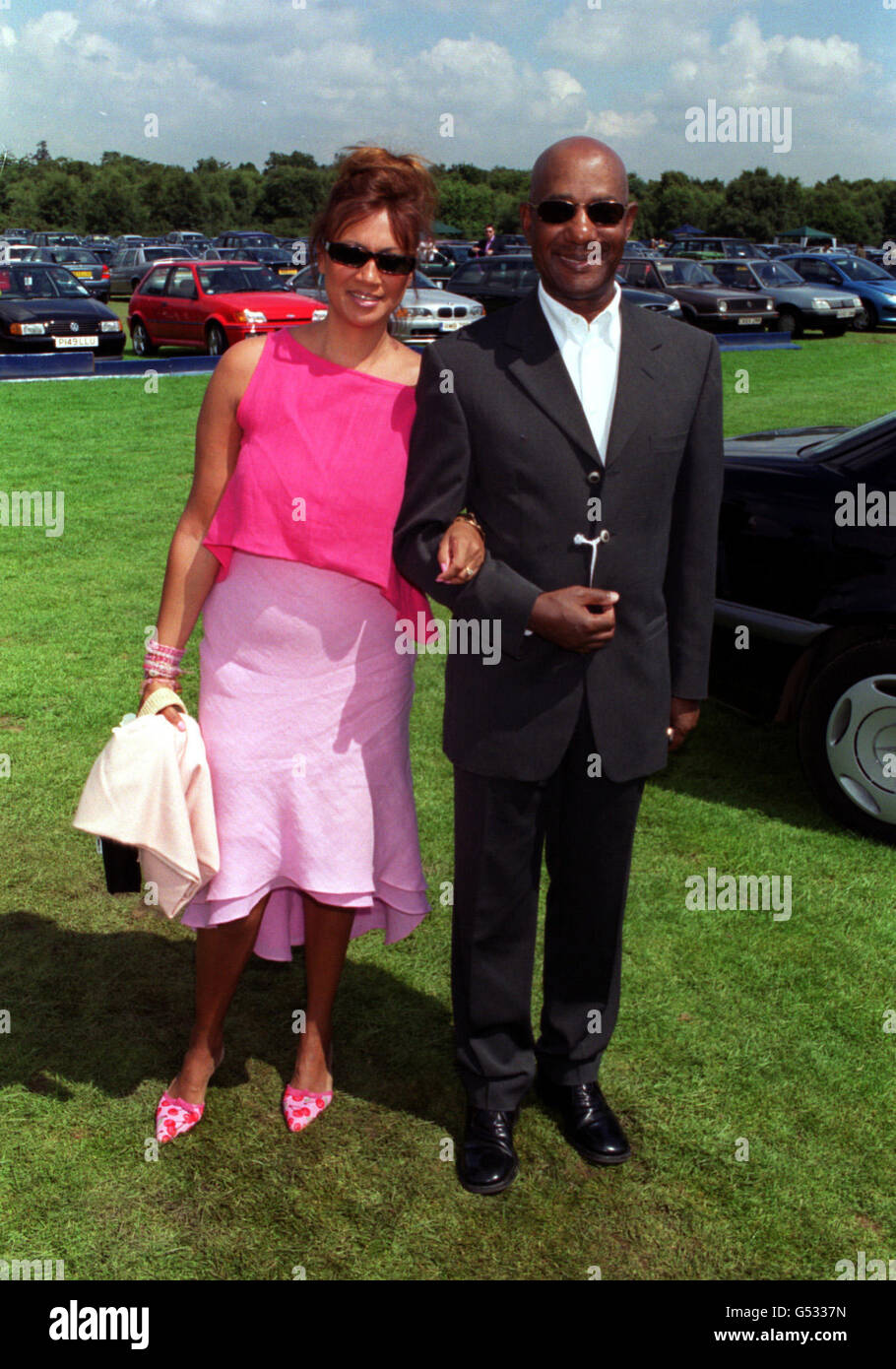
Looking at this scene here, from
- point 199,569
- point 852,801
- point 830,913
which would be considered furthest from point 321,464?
point 852,801

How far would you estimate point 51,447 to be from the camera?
12.0 m

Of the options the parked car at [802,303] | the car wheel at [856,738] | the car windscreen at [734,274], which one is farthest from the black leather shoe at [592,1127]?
the car windscreen at [734,274]

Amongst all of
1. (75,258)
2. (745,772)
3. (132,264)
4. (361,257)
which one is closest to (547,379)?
(361,257)

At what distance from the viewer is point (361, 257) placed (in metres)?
2.57

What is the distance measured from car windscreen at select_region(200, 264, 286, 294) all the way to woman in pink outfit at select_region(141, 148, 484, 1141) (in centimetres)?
1739

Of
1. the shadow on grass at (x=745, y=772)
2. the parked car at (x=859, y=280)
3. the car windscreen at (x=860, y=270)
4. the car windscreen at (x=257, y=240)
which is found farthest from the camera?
the car windscreen at (x=257, y=240)

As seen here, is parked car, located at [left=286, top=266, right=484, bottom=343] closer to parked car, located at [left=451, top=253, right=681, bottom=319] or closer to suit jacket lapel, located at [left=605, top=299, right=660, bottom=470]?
parked car, located at [left=451, top=253, right=681, bottom=319]

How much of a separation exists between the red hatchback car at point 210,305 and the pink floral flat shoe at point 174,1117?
15.7 meters

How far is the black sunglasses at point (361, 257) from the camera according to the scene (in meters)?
2.57

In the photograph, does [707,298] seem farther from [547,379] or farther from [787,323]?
[547,379]

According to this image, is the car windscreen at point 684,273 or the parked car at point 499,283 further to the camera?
the car windscreen at point 684,273

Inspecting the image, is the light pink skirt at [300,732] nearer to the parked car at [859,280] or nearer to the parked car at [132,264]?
the parked car at [859,280]
